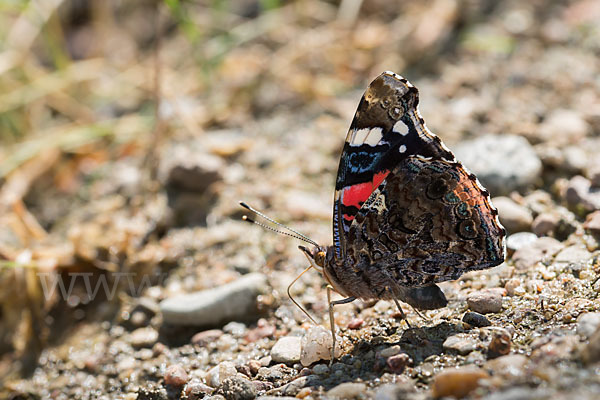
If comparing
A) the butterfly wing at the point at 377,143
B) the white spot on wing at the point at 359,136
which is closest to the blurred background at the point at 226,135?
the butterfly wing at the point at 377,143

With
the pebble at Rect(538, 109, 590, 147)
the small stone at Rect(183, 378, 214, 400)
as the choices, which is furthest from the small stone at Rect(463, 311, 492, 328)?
the pebble at Rect(538, 109, 590, 147)

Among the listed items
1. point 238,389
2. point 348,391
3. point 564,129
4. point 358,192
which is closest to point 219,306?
point 238,389

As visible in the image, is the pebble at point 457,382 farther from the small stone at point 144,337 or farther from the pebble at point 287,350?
the small stone at point 144,337

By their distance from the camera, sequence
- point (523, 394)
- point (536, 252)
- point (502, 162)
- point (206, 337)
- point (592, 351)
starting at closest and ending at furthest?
point (523, 394)
point (592, 351)
point (536, 252)
point (206, 337)
point (502, 162)

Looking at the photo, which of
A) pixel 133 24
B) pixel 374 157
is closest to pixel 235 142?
pixel 374 157

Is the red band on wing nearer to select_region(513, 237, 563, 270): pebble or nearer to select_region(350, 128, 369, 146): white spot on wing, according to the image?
select_region(350, 128, 369, 146): white spot on wing

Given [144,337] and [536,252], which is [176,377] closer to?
[144,337]

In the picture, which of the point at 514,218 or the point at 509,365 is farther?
the point at 514,218
